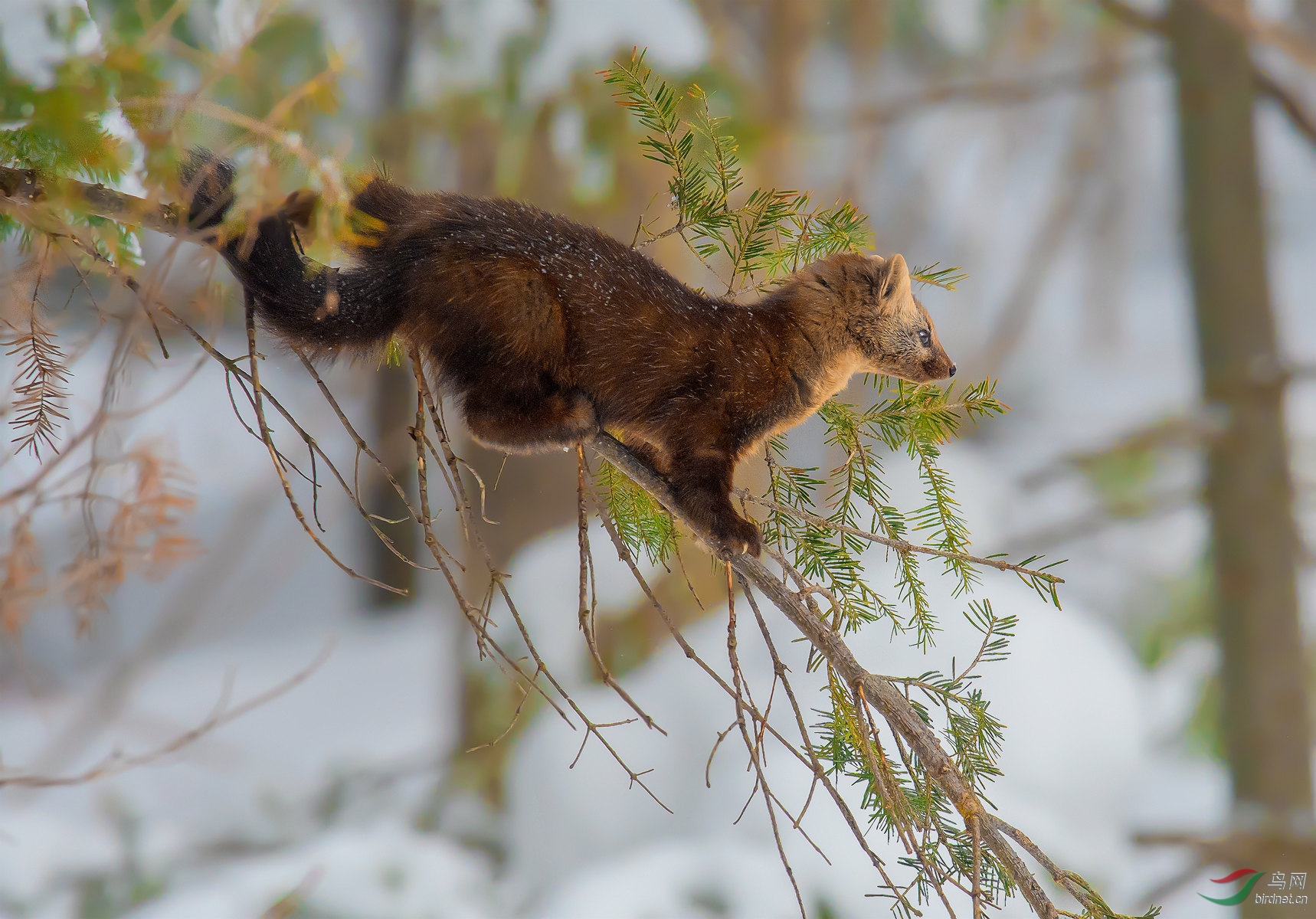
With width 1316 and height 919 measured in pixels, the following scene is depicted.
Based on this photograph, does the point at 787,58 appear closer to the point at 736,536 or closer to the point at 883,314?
the point at 883,314

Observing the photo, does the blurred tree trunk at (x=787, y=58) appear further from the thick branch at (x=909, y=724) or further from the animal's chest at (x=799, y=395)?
the thick branch at (x=909, y=724)

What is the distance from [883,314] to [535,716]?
1.87 meters

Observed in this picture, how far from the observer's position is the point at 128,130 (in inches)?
33.6

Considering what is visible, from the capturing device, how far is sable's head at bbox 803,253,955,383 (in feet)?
4.00

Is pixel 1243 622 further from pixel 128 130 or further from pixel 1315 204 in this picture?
pixel 128 130

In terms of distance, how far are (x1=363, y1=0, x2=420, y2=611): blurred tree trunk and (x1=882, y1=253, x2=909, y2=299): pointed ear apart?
2.28 metres

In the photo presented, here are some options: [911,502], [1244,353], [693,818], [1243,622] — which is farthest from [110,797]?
[1244,353]

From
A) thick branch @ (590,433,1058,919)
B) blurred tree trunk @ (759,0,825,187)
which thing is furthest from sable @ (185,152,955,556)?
blurred tree trunk @ (759,0,825,187)

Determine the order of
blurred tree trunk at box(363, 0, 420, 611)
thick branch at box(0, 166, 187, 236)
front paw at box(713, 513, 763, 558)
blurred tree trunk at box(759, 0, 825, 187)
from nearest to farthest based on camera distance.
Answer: thick branch at box(0, 166, 187, 236) → front paw at box(713, 513, 763, 558) → blurred tree trunk at box(759, 0, 825, 187) → blurred tree trunk at box(363, 0, 420, 611)

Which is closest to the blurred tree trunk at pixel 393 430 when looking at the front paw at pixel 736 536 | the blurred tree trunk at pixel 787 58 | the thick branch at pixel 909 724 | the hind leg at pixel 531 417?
the blurred tree trunk at pixel 787 58

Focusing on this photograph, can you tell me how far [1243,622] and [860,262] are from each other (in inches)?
75.8

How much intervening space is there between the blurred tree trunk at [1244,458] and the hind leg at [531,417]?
6.72ft

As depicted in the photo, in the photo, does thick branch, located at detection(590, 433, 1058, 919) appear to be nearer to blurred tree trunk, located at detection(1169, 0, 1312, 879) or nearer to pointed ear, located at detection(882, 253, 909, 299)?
pointed ear, located at detection(882, 253, 909, 299)

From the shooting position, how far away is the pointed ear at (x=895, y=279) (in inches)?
47.4
